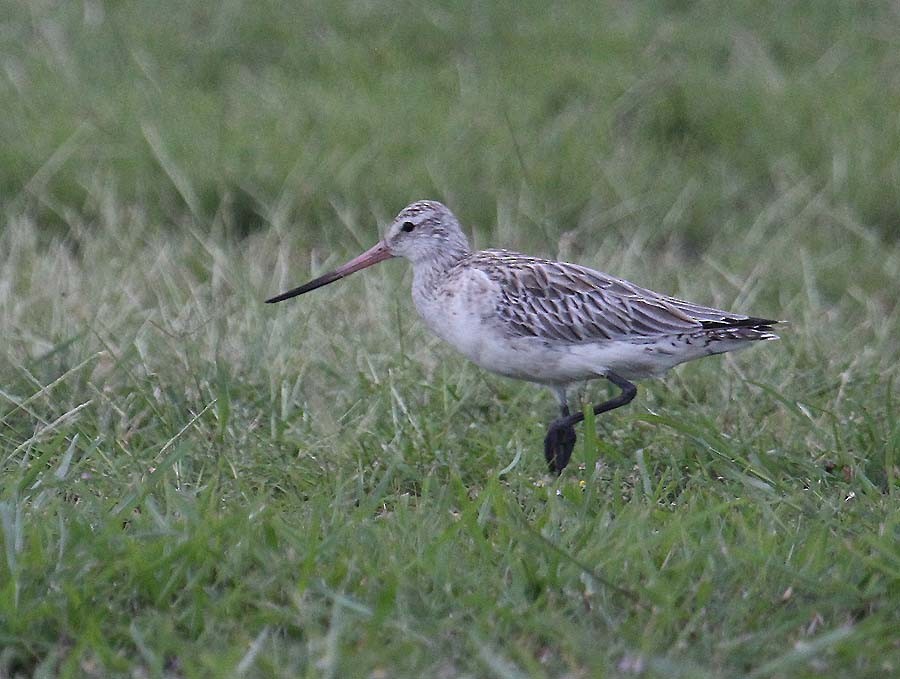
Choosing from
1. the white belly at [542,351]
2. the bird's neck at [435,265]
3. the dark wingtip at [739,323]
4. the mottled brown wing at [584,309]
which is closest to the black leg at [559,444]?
the white belly at [542,351]

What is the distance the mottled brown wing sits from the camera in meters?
5.84

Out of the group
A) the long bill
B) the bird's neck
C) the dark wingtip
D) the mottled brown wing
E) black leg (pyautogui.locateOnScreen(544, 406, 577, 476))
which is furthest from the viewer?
the long bill

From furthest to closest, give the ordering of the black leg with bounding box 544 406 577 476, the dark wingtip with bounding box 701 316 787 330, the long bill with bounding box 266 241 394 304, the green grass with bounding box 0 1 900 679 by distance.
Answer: the long bill with bounding box 266 241 394 304
the dark wingtip with bounding box 701 316 787 330
the black leg with bounding box 544 406 577 476
the green grass with bounding box 0 1 900 679

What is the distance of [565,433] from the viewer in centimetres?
573

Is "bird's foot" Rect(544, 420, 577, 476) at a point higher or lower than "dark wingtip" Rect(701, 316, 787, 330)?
lower

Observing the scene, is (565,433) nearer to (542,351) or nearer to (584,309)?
(542,351)

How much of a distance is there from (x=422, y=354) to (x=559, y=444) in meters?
1.19

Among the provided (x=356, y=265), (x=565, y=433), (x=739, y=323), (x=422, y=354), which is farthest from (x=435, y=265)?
(x=739, y=323)

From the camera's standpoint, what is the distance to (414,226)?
21.0ft

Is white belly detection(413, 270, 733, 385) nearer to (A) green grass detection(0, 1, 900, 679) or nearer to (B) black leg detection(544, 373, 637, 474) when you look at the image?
(B) black leg detection(544, 373, 637, 474)

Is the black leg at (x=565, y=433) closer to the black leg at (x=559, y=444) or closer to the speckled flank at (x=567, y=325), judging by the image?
the black leg at (x=559, y=444)

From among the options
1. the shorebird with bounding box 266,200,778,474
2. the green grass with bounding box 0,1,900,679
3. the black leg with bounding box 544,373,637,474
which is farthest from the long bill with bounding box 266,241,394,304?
the black leg with bounding box 544,373,637,474

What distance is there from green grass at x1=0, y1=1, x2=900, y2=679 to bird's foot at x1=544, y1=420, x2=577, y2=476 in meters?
0.11

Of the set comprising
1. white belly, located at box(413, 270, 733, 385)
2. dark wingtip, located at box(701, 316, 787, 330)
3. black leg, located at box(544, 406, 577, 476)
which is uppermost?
dark wingtip, located at box(701, 316, 787, 330)
